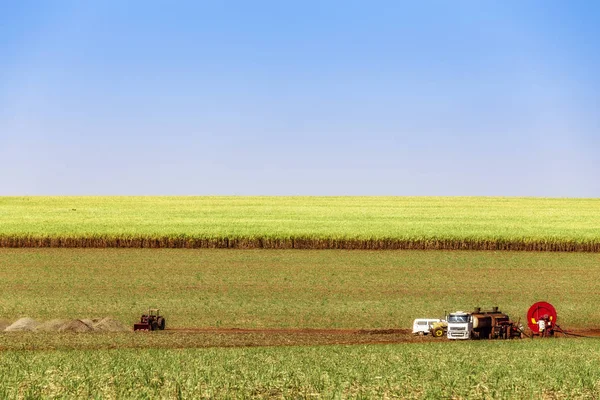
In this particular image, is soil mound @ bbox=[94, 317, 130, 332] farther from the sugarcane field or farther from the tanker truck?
the tanker truck

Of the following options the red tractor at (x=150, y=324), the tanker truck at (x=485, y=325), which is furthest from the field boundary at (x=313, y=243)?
the tanker truck at (x=485, y=325)

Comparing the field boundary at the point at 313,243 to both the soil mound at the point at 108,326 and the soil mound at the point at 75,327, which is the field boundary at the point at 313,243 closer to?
the soil mound at the point at 108,326

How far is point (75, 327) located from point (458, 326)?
14.4 metres

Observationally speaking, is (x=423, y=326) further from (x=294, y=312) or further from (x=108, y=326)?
(x=108, y=326)

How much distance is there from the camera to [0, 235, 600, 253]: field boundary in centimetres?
6556

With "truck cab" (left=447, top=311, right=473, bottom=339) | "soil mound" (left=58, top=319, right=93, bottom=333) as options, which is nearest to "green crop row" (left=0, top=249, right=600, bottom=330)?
"soil mound" (left=58, top=319, right=93, bottom=333)

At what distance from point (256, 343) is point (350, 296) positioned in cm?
1788

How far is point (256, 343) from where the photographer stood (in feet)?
89.8

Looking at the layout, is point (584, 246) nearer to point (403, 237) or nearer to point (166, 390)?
point (403, 237)

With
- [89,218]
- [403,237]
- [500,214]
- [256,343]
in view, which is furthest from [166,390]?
[500,214]

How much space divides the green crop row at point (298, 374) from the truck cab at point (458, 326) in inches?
341

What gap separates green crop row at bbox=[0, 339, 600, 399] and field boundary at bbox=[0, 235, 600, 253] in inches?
1680

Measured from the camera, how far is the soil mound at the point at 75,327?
30359 mm

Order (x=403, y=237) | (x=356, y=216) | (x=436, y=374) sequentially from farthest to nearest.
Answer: (x=356, y=216)
(x=403, y=237)
(x=436, y=374)
